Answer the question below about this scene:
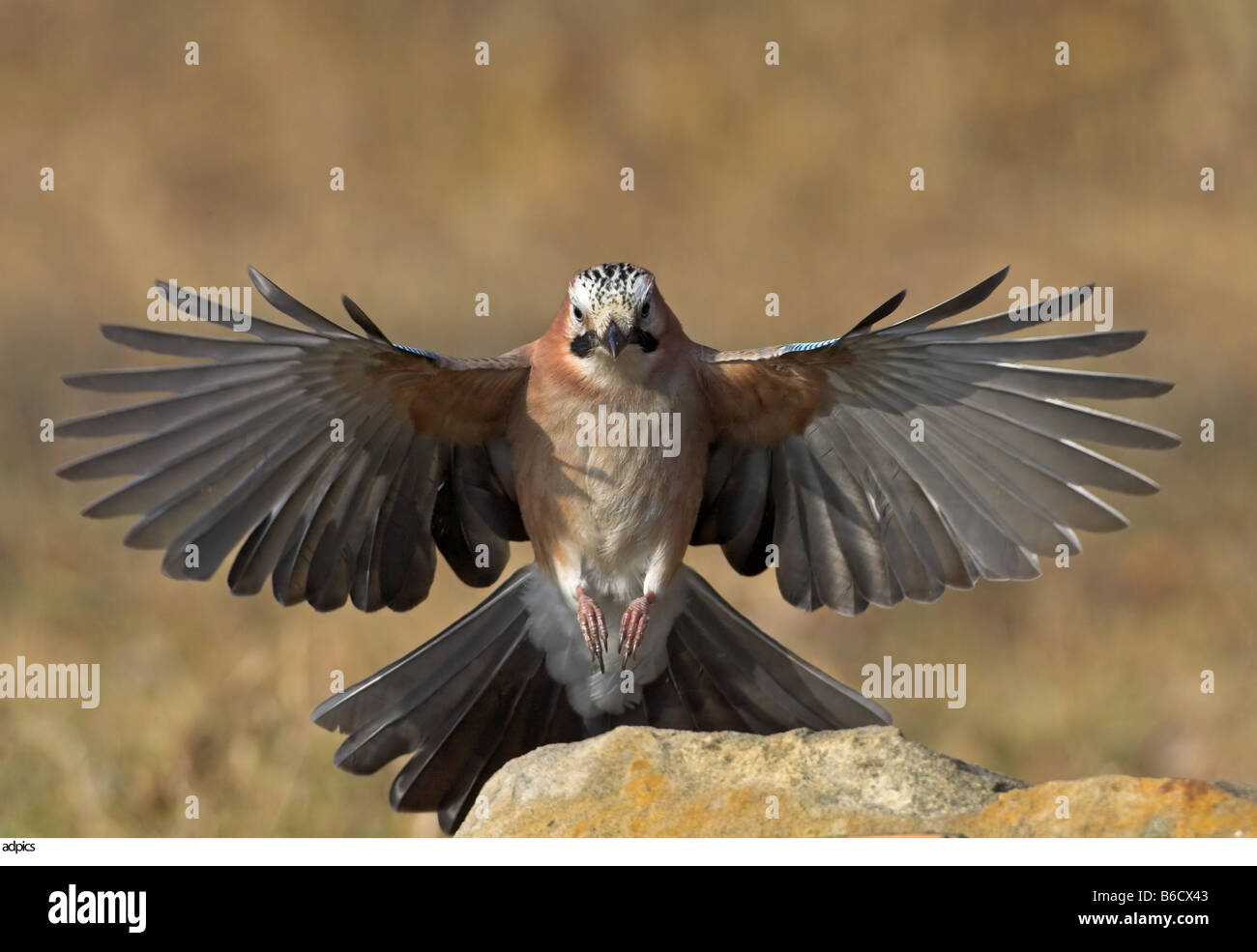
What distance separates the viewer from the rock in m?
5.59

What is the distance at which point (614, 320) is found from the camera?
24.3 ft

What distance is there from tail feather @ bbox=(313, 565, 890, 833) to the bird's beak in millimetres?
1307

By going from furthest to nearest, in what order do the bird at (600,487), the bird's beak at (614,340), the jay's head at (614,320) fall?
the jay's head at (614,320)
the bird's beak at (614,340)
the bird at (600,487)

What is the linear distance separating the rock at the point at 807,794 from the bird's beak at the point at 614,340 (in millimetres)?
1640

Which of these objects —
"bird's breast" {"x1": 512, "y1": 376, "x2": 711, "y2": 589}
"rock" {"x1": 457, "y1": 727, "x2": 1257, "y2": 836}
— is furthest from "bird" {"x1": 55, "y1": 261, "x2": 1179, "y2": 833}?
"rock" {"x1": 457, "y1": 727, "x2": 1257, "y2": 836}

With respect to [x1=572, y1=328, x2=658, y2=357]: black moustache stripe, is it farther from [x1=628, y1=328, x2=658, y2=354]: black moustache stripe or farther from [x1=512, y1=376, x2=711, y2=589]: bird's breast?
[x1=512, y1=376, x2=711, y2=589]: bird's breast

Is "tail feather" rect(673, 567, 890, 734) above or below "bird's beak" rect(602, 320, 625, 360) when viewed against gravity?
below

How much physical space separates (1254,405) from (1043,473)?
26.9 feet

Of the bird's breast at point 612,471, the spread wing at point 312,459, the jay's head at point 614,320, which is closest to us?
the spread wing at point 312,459

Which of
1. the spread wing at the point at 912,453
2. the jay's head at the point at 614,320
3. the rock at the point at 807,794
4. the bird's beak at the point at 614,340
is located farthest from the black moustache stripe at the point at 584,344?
the rock at the point at 807,794

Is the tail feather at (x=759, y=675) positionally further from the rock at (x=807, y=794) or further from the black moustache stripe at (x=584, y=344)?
the rock at (x=807, y=794)

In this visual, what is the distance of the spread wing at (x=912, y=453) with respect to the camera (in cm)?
711

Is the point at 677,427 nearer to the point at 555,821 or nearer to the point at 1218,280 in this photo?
the point at 555,821

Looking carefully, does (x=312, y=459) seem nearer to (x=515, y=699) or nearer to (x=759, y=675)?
(x=515, y=699)
